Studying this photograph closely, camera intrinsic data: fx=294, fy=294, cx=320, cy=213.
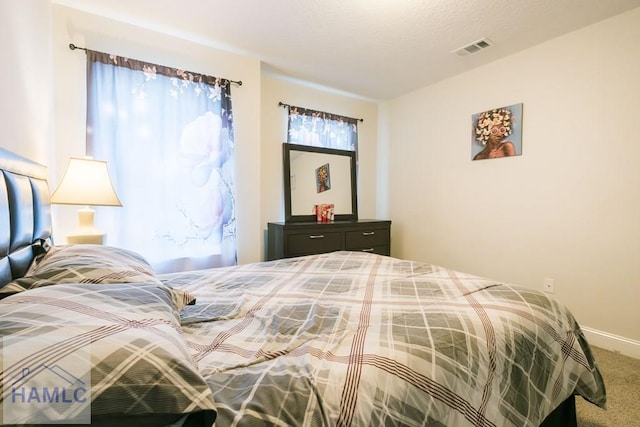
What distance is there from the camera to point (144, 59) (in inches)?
95.3

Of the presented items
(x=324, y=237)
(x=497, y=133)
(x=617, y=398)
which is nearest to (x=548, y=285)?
(x=617, y=398)

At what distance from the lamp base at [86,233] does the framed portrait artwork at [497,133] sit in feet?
11.0

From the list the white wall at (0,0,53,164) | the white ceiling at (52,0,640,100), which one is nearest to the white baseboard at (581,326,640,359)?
the white ceiling at (52,0,640,100)

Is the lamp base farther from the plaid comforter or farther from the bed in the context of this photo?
the plaid comforter

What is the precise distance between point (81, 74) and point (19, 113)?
1086 millimetres

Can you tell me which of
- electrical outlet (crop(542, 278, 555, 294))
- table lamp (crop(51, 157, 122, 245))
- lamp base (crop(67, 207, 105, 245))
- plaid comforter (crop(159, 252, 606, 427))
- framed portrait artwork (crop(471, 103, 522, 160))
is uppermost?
framed portrait artwork (crop(471, 103, 522, 160))

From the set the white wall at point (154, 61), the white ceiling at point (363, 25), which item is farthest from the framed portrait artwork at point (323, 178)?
the white ceiling at point (363, 25)

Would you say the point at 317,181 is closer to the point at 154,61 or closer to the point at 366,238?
the point at 366,238

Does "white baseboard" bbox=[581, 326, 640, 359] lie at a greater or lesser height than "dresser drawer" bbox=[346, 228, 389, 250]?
lesser

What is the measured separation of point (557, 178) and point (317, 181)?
91.1 inches

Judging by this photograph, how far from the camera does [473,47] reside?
103 inches

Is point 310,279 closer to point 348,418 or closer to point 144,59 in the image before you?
point 348,418

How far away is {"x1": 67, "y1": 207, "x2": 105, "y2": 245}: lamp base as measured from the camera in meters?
1.87

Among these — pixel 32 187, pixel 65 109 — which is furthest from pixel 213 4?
pixel 32 187
